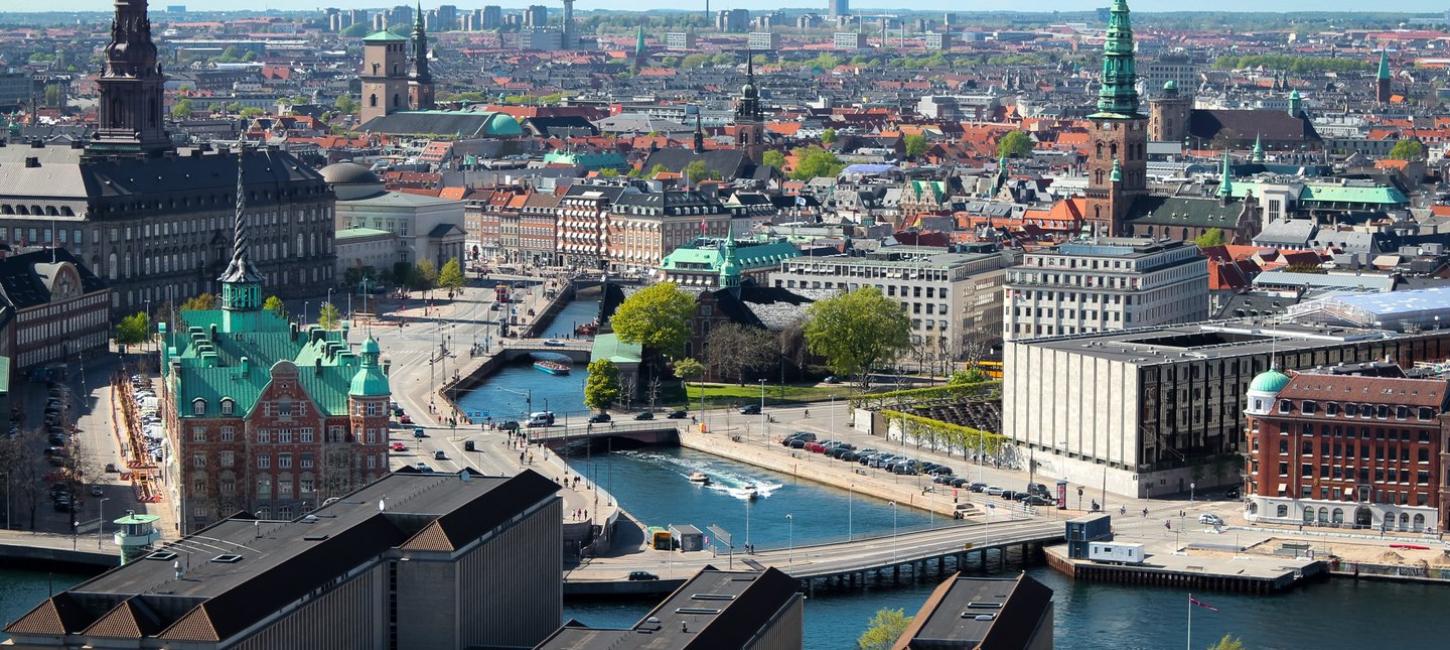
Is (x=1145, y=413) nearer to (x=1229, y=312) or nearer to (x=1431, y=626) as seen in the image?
(x=1431, y=626)

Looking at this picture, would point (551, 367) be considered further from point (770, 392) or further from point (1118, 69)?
point (1118, 69)

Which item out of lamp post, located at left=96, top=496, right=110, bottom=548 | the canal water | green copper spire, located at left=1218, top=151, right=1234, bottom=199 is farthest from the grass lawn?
green copper spire, located at left=1218, top=151, right=1234, bottom=199

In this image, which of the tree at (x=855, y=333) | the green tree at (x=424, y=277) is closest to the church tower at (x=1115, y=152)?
the green tree at (x=424, y=277)

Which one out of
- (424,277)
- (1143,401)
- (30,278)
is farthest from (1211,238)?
(1143,401)

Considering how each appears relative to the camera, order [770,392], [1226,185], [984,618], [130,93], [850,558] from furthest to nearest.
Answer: [1226,185]
[130,93]
[770,392]
[850,558]
[984,618]

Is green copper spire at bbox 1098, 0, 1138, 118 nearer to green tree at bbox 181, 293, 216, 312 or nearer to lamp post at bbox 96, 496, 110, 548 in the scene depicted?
green tree at bbox 181, 293, 216, 312
